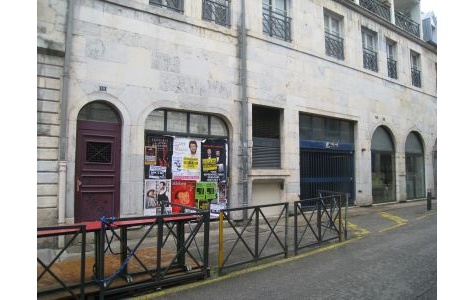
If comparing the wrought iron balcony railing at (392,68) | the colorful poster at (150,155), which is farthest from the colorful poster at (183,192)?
the wrought iron balcony railing at (392,68)

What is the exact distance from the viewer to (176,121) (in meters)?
9.38

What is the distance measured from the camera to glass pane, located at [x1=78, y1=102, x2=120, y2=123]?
26.3ft

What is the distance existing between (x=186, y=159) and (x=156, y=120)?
124 cm

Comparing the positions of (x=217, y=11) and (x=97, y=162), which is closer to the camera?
(x=97, y=162)

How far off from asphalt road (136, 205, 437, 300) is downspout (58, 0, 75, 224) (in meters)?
3.62

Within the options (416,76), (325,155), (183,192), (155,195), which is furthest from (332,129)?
(416,76)

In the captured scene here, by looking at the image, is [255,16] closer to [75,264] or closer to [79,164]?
[79,164]

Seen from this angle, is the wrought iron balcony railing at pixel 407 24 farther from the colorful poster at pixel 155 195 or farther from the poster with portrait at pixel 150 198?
the poster with portrait at pixel 150 198

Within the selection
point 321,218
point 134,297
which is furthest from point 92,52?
point 321,218

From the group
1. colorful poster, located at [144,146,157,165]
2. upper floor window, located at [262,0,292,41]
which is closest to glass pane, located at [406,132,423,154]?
upper floor window, located at [262,0,292,41]

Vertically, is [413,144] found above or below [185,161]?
above

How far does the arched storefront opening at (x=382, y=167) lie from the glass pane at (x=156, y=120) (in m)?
9.71

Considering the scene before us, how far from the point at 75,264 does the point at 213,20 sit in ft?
24.1

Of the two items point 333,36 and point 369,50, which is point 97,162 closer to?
point 333,36
